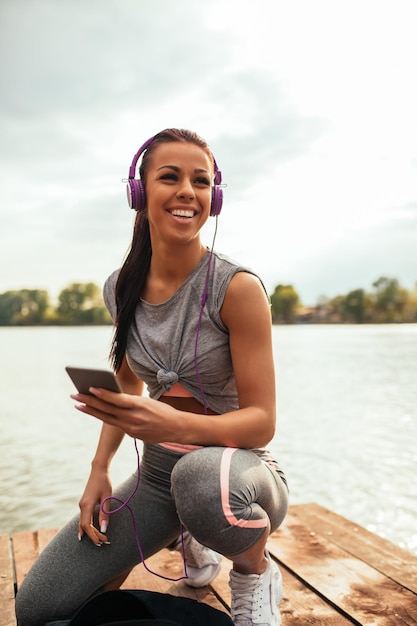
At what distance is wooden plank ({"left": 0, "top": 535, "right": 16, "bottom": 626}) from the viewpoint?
5.77ft

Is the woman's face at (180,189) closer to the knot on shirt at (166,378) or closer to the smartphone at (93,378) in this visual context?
the knot on shirt at (166,378)

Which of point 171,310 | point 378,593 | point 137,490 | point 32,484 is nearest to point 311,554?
point 378,593

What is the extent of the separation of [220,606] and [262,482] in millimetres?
595

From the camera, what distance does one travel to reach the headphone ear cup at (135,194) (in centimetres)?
188

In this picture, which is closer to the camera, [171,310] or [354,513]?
[171,310]

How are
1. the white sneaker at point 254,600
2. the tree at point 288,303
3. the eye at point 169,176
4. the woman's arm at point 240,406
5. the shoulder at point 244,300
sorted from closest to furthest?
the woman's arm at point 240,406
the white sneaker at point 254,600
the shoulder at point 244,300
the eye at point 169,176
the tree at point 288,303

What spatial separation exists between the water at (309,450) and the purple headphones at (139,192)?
0.51m

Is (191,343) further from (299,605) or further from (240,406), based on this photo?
(299,605)

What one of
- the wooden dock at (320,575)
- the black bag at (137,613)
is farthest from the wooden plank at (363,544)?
the black bag at (137,613)

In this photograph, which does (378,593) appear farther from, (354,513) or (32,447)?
(32,447)

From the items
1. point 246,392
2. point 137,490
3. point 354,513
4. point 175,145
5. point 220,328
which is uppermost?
point 175,145

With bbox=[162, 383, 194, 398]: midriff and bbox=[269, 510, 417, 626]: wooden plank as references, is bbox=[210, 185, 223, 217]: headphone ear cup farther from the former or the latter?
bbox=[269, 510, 417, 626]: wooden plank

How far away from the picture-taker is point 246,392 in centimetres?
171

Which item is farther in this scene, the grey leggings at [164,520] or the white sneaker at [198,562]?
the white sneaker at [198,562]
